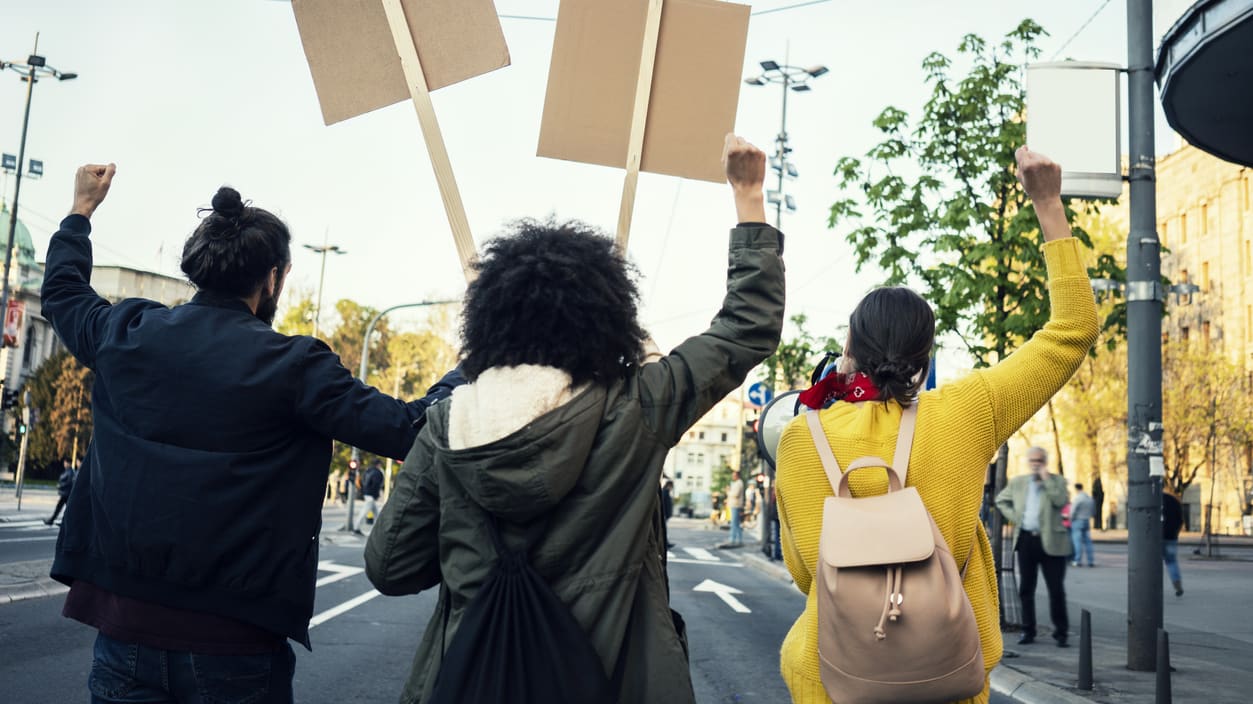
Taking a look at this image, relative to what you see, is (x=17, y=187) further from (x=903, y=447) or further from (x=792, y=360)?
(x=903, y=447)

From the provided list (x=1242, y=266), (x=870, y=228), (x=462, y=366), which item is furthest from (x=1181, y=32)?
(x=1242, y=266)

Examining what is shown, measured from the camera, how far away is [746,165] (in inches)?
102

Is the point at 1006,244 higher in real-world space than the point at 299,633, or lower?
higher

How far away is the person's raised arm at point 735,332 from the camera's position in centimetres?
230

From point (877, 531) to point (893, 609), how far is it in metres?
0.16

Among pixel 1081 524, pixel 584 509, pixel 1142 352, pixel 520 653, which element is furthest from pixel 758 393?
pixel 520 653

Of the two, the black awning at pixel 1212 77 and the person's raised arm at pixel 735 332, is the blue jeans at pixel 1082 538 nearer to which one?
the black awning at pixel 1212 77

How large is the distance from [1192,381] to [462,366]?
136ft

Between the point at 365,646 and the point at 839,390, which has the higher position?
the point at 839,390

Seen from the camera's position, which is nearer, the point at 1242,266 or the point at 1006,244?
the point at 1006,244

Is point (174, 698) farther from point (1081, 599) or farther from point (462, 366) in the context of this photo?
point (1081, 599)

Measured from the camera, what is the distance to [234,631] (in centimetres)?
251

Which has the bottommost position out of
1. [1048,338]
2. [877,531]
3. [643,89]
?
[877,531]

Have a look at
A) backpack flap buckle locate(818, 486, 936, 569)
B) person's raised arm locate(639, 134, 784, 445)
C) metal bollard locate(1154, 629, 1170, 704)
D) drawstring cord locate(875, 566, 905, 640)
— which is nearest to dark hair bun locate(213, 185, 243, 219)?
person's raised arm locate(639, 134, 784, 445)
